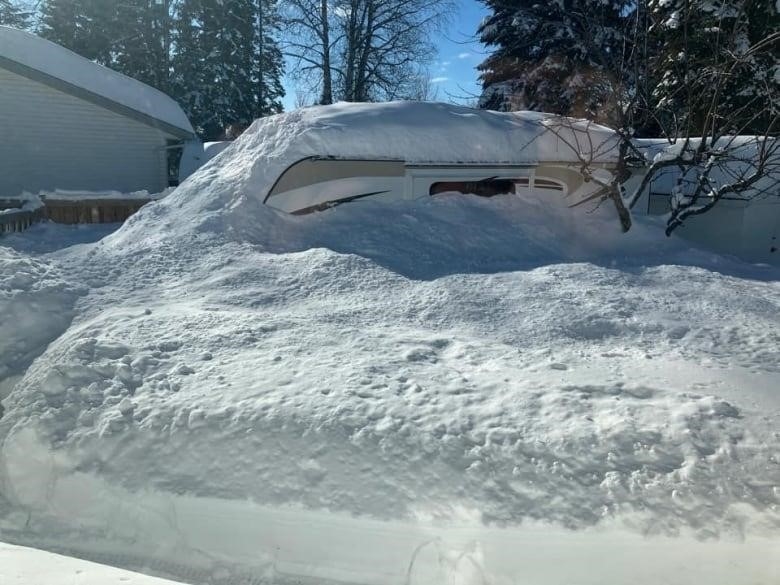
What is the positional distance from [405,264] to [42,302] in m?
3.68

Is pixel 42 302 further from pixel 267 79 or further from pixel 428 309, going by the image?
pixel 267 79

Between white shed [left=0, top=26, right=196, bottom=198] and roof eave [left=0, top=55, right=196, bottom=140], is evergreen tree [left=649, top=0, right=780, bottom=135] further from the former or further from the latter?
white shed [left=0, top=26, right=196, bottom=198]

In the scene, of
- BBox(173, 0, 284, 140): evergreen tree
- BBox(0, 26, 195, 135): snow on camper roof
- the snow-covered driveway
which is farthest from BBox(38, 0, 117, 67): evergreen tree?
the snow-covered driveway

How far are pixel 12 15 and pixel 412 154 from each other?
36862mm

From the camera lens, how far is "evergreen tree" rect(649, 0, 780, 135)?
29.7 feet

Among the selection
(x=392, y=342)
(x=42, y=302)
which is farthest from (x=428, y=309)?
(x=42, y=302)

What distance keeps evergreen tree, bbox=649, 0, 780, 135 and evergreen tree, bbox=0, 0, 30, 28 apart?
36.3 metres

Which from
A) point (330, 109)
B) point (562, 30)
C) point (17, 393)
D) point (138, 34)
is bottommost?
point (17, 393)

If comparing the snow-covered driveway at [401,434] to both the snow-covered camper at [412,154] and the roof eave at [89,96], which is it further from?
the roof eave at [89,96]

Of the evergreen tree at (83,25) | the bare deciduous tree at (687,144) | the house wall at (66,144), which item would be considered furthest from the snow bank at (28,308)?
the evergreen tree at (83,25)

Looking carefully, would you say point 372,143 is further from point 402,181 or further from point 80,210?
point 80,210

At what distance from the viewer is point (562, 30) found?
18.8 meters

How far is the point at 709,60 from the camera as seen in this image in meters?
9.52

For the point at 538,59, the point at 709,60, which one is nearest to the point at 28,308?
the point at 709,60
